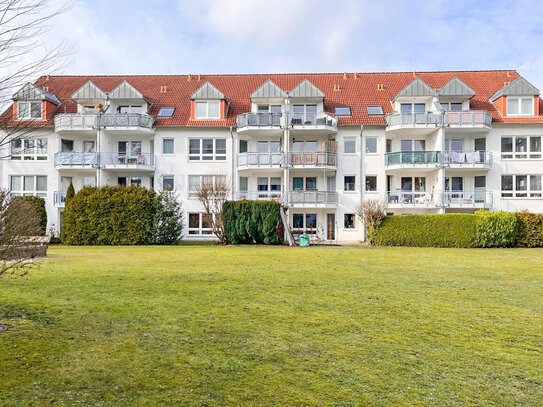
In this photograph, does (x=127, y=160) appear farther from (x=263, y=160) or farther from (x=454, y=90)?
(x=454, y=90)

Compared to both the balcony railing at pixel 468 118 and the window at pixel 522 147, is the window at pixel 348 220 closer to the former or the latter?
the balcony railing at pixel 468 118

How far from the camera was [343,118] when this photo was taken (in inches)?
1346

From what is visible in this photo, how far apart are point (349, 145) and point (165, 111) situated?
15.0 m

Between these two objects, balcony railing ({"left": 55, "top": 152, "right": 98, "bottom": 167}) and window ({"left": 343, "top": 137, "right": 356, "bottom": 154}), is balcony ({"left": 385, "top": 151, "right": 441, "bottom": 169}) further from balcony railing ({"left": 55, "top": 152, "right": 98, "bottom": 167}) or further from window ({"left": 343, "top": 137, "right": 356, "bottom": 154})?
balcony railing ({"left": 55, "top": 152, "right": 98, "bottom": 167})

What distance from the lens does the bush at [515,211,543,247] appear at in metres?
26.3

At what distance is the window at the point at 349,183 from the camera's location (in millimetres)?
33938

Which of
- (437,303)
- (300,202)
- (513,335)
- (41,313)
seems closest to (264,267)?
(437,303)

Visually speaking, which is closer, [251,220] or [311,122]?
[251,220]

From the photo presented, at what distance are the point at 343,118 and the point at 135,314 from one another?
1145 inches

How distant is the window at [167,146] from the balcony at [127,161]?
1.09 m

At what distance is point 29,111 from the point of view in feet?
20.3

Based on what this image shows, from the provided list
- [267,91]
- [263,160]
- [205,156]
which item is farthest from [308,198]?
[267,91]

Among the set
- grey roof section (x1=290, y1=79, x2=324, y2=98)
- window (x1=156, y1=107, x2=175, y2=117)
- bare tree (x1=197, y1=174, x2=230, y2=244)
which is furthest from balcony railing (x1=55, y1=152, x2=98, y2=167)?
grey roof section (x1=290, y1=79, x2=324, y2=98)

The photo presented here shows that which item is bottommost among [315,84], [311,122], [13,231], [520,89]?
[13,231]
